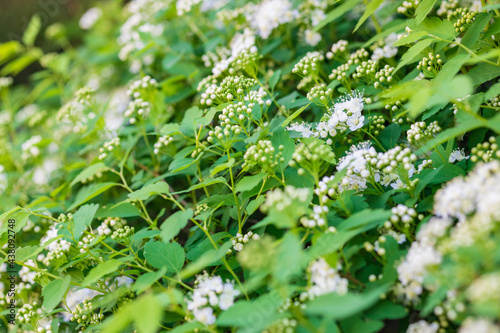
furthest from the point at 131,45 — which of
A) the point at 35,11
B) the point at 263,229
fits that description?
the point at 35,11

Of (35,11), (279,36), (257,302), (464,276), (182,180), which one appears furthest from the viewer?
(35,11)

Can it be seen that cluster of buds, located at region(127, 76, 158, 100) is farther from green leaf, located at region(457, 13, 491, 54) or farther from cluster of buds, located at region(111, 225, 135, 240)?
green leaf, located at region(457, 13, 491, 54)

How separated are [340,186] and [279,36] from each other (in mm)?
1682

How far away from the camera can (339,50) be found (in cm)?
266

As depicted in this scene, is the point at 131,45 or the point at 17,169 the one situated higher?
the point at 131,45

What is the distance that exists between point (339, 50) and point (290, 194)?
1571 millimetres

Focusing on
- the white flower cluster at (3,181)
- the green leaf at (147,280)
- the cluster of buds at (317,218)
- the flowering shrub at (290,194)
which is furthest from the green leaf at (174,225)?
the white flower cluster at (3,181)

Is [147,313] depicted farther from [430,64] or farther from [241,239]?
[430,64]

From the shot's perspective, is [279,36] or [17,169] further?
[17,169]

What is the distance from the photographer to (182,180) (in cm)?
280

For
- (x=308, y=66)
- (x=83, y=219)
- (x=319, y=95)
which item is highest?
(x=308, y=66)

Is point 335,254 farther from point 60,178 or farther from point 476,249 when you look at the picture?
point 60,178

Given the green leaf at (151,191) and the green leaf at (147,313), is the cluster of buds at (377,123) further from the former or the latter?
the green leaf at (147,313)

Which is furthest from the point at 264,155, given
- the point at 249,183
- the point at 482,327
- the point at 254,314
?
the point at 482,327
